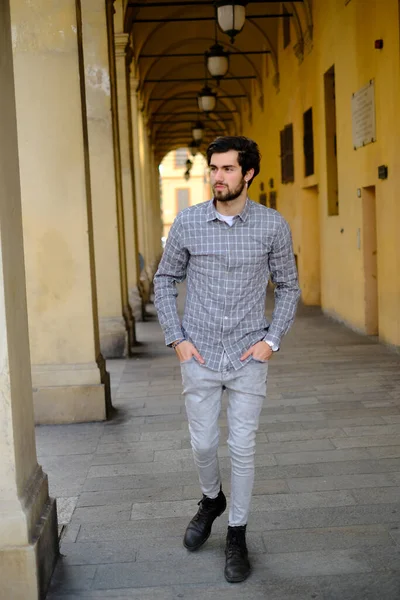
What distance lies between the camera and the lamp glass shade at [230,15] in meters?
10.2

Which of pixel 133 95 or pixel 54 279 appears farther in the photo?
pixel 133 95

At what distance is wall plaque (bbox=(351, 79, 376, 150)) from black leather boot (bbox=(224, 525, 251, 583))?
7.76 meters

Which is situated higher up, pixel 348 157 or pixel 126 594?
pixel 348 157

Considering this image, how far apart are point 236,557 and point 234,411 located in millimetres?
641

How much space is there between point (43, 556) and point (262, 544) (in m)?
1.07

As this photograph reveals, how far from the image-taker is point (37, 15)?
666 centimetres

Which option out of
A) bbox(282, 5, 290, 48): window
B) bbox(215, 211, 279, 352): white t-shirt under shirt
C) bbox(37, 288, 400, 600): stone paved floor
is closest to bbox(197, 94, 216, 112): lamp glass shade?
bbox(282, 5, 290, 48): window

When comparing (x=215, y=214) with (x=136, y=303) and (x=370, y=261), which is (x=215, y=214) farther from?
(x=136, y=303)

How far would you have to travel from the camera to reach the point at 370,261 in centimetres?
1144

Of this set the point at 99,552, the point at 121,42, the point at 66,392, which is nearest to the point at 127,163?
the point at 121,42

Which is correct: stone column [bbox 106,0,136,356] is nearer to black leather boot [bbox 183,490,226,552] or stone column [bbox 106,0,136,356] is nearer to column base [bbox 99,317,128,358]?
column base [bbox 99,317,128,358]

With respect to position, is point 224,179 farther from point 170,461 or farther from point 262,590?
point 170,461

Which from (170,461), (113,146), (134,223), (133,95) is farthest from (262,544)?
(133,95)

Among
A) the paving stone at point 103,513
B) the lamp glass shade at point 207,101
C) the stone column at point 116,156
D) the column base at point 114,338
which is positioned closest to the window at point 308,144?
the lamp glass shade at point 207,101
